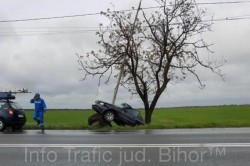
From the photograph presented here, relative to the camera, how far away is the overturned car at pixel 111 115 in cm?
2152

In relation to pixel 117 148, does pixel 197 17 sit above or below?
above

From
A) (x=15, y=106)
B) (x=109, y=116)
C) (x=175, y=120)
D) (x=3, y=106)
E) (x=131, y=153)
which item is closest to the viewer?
(x=131, y=153)

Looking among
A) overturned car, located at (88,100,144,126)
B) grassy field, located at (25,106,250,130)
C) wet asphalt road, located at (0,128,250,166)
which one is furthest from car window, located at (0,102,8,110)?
wet asphalt road, located at (0,128,250,166)

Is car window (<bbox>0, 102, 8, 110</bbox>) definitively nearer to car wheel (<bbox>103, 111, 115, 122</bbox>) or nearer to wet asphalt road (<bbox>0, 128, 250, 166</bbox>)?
car wheel (<bbox>103, 111, 115, 122</bbox>)

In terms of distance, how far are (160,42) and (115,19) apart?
3118mm

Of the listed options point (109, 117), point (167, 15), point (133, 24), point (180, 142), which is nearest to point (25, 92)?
point (109, 117)

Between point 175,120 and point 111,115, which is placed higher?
point 111,115

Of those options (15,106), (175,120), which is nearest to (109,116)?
(15,106)

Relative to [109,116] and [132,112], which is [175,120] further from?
[109,116]

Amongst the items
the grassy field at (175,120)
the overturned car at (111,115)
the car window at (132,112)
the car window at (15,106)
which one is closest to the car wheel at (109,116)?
the overturned car at (111,115)

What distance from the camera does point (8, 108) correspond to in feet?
64.8

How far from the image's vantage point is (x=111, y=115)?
850 inches

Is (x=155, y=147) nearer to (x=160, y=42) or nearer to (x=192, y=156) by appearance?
(x=192, y=156)

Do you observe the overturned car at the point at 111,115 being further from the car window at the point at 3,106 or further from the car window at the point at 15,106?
the car window at the point at 3,106
